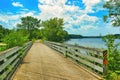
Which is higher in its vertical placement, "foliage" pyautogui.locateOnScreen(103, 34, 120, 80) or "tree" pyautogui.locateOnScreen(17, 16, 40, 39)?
"tree" pyautogui.locateOnScreen(17, 16, 40, 39)

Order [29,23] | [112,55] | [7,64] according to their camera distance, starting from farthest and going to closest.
A: [29,23] < [112,55] < [7,64]

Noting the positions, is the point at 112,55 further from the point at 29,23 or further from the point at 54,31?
the point at 29,23

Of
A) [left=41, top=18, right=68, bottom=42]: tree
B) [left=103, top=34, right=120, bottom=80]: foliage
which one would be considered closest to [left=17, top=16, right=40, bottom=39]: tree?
[left=41, top=18, right=68, bottom=42]: tree

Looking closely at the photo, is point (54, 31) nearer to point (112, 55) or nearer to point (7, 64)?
point (112, 55)

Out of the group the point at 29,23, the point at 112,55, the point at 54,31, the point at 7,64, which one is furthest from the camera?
the point at 29,23

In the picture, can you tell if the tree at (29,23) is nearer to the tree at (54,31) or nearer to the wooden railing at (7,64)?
the tree at (54,31)

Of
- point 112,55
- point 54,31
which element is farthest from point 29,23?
point 112,55

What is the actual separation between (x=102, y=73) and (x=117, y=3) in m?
30.0

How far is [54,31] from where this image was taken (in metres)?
58.5

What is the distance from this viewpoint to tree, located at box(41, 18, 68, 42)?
2288 inches

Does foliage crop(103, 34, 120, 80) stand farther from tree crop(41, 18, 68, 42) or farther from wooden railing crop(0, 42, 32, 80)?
tree crop(41, 18, 68, 42)

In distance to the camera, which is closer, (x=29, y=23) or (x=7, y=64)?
(x=7, y=64)

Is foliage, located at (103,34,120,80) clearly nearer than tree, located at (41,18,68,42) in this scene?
Yes

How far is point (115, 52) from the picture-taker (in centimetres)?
936
